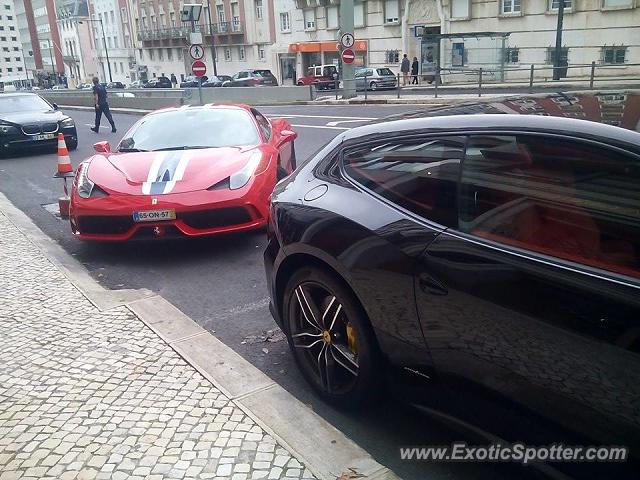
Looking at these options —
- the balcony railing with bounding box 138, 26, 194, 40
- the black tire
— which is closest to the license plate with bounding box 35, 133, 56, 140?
the black tire

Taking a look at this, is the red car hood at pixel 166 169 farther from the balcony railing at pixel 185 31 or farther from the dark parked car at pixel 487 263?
→ the balcony railing at pixel 185 31

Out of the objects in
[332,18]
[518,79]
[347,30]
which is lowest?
[518,79]

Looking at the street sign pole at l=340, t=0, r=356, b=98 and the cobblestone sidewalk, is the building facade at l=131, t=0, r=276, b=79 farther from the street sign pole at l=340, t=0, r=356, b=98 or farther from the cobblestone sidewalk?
the cobblestone sidewalk

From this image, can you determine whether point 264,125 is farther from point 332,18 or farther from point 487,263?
point 332,18

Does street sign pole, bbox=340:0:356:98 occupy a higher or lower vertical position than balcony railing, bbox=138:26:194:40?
lower

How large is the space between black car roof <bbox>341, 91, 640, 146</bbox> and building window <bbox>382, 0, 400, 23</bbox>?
44773 mm

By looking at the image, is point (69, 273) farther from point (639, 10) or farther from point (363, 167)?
point (639, 10)

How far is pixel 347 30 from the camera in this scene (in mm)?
24734

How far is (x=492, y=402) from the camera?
7.37 ft

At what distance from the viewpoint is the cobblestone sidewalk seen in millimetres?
2574

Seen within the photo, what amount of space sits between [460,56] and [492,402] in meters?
33.2

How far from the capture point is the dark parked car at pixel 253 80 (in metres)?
44.3

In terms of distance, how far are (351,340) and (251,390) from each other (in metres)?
0.65

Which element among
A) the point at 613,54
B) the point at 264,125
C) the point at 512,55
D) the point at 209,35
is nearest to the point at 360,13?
the point at 512,55
